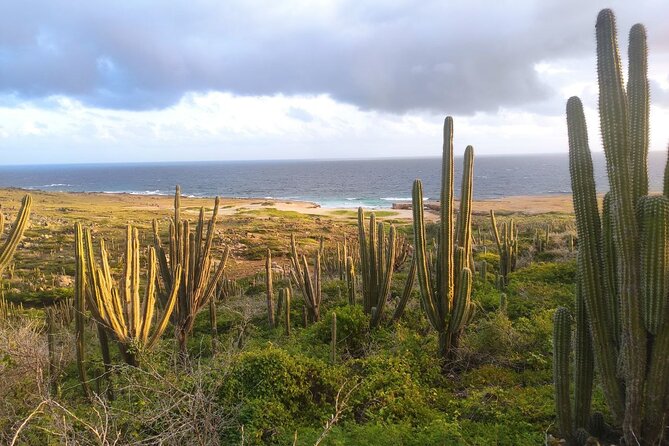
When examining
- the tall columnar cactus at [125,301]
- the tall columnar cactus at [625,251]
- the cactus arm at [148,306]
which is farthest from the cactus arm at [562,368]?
the cactus arm at [148,306]

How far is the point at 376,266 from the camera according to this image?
32.0ft

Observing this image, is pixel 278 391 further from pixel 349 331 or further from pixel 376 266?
pixel 376 266

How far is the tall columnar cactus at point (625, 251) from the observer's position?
394cm

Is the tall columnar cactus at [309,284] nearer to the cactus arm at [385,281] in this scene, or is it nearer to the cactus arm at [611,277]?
the cactus arm at [385,281]

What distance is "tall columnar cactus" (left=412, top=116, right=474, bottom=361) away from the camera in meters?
7.31

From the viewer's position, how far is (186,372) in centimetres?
690

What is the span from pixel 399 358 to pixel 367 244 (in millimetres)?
3149

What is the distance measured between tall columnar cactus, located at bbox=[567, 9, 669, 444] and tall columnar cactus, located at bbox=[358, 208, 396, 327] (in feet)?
16.6

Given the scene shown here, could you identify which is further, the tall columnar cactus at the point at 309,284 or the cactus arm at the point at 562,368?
the tall columnar cactus at the point at 309,284

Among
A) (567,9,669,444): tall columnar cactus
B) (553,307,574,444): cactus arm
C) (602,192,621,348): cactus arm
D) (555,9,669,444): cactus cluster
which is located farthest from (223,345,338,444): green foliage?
(602,192,621,348): cactus arm

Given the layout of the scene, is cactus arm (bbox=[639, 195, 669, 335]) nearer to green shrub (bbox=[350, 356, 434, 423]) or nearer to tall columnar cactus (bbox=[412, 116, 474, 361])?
green shrub (bbox=[350, 356, 434, 423])

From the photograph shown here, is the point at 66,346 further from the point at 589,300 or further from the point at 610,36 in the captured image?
the point at 610,36

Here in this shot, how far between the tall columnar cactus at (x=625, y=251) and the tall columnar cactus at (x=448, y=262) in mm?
2767

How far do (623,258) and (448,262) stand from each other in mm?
3354
